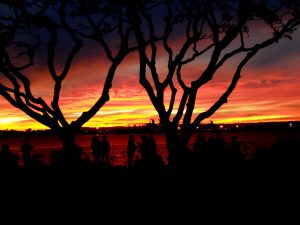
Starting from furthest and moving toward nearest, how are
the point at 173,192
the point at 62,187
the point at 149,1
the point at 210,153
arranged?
the point at 210,153, the point at 149,1, the point at 62,187, the point at 173,192

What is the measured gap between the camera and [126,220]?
813cm

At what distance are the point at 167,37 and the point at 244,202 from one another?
536 cm

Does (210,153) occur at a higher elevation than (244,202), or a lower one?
higher

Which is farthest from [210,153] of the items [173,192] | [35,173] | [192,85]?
[35,173]

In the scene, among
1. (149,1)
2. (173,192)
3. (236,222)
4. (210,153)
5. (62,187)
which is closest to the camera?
(236,222)

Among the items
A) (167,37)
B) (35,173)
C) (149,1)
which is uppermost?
(149,1)

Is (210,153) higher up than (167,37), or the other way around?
(167,37)

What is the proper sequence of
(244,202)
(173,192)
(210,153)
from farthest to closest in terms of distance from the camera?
(210,153) → (173,192) → (244,202)

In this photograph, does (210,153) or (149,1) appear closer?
(149,1)

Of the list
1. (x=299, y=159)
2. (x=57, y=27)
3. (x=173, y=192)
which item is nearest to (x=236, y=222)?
(x=173, y=192)

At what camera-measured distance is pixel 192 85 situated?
37.6 feet

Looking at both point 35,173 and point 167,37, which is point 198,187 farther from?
point 35,173

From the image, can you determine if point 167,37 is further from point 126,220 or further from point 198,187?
point 126,220

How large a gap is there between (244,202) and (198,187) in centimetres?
136
